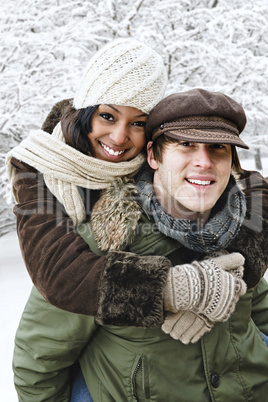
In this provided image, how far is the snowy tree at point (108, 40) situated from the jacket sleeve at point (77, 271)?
3.69m

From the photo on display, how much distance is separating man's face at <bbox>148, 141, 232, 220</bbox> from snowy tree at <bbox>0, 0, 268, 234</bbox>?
12.7ft

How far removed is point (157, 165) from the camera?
1.68 meters

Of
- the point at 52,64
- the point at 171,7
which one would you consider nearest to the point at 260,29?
the point at 171,7

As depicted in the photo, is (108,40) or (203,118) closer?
(203,118)

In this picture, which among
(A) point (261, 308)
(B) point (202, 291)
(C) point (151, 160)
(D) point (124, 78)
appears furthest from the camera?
(A) point (261, 308)

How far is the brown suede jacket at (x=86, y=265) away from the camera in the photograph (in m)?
1.28

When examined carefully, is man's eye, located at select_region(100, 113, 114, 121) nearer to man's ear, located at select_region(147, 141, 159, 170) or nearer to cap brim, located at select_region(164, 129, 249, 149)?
man's ear, located at select_region(147, 141, 159, 170)

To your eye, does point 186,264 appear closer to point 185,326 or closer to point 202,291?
point 202,291

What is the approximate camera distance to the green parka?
146 cm

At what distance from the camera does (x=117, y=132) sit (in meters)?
1.87

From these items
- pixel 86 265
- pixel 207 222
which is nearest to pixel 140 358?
pixel 86 265

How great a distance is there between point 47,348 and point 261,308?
1.12 metres

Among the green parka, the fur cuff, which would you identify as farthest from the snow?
the fur cuff

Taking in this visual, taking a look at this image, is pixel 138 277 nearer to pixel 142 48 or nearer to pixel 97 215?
pixel 97 215
